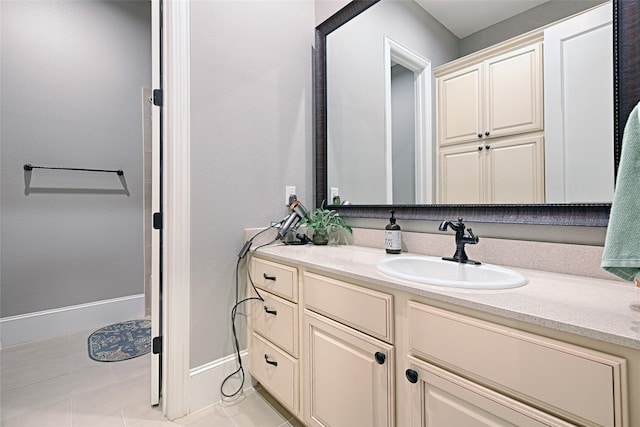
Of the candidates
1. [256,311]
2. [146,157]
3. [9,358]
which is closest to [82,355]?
[9,358]

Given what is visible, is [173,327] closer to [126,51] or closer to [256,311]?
[256,311]

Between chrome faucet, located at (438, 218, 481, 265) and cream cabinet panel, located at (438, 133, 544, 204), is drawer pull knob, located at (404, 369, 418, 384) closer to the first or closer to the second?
chrome faucet, located at (438, 218, 481, 265)

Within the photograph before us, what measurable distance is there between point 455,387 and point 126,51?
10.8 ft

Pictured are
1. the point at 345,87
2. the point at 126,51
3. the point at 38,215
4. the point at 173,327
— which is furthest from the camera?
the point at 126,51

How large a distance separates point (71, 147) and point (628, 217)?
10.4 feet

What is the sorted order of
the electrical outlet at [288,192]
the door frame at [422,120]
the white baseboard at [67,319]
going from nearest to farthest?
1. the door frame at [422,120]
2. the electrical outlet at [288,192]
3. the white baseboard at [67,319]

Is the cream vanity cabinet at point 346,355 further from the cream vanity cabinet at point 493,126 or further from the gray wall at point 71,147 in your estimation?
the gray wall at point 71,147

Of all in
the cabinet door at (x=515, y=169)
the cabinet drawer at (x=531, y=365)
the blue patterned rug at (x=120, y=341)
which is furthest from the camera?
the blue patterned rug at (x=120, y=341)

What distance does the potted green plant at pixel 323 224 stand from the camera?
1.70 meters

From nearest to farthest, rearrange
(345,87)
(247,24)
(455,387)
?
(455,387) < (247,24) < (345,87)

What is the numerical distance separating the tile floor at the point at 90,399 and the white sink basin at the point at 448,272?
0.89 metres

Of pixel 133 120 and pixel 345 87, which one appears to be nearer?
pixel 345 87

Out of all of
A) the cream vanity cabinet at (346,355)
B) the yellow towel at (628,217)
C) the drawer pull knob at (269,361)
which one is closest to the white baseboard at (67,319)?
the drawer pull knob at (269,361)

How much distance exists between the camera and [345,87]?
1813mm
